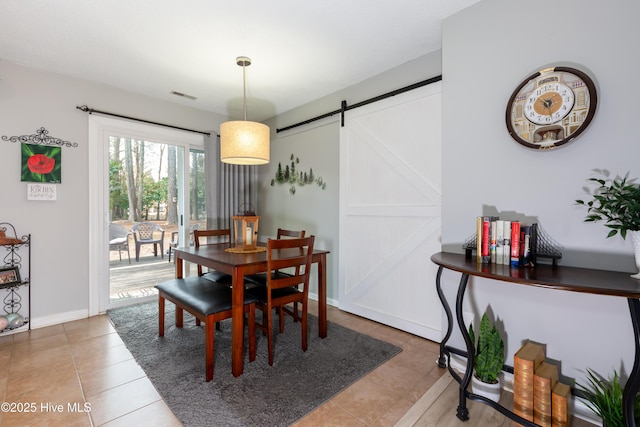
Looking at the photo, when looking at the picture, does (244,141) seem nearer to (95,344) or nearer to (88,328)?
(95,344)

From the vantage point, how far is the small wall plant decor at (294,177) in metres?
3.53

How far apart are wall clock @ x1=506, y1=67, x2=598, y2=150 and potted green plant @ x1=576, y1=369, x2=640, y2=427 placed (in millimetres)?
1252

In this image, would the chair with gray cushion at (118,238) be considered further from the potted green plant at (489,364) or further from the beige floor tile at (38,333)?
the potted green plant at (489,364)

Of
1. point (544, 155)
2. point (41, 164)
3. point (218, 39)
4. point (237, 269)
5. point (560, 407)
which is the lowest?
point (560, 407)

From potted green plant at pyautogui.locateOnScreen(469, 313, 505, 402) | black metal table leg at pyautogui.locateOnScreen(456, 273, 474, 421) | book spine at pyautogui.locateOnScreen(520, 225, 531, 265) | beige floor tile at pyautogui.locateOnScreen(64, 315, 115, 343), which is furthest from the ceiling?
beige floor tile at pyautogui.locateOnScreen(64, 315, 115, 343)

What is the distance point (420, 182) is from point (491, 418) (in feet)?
5.58

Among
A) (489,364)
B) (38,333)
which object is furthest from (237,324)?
(38,333)

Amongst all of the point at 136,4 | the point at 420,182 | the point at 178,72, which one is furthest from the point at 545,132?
the point at 178,72

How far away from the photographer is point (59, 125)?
9.29 feet

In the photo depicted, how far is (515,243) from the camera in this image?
158 centimetres

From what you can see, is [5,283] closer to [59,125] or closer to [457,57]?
[59,125]

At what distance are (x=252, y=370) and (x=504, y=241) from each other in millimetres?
1823

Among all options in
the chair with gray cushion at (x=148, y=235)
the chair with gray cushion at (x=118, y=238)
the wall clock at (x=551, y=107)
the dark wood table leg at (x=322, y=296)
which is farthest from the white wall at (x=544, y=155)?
the chair with gray cushion at (x=118, y=238)

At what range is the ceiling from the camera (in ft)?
6.33
